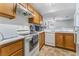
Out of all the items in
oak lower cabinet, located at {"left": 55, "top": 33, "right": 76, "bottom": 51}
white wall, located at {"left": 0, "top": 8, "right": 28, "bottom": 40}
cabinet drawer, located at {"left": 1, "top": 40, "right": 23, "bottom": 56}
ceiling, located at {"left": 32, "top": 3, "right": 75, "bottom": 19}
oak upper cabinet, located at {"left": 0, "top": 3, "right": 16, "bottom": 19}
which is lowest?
oak lower cabinet, located at {"left": 55, "top": 33, "right": 76, "bottom": 51}

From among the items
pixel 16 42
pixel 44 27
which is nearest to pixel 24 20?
pixel 16 42

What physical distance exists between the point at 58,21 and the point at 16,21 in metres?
3.46

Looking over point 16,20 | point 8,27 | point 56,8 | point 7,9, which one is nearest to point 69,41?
point 56,8

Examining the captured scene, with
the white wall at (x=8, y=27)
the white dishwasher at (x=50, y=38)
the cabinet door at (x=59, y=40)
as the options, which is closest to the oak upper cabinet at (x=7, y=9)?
the white wall at (x=8, y=27)

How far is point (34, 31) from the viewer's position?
11.5 ft

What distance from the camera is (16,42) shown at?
1.57 m

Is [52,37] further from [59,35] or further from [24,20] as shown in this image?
[24,20]

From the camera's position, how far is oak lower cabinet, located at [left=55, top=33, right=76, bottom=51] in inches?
139

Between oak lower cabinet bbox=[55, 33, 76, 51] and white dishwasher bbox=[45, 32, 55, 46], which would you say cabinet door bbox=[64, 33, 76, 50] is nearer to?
oak lower cabinet bbox=[55, 33, 76, 51]

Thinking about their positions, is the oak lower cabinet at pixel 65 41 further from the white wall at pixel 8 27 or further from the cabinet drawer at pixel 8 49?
the cabinet drawer at pixel 8 49

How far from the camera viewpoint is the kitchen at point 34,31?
5.37 feet

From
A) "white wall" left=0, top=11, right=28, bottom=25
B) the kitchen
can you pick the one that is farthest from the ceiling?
"white wall" left=0, top=11, right=28, bottom=25

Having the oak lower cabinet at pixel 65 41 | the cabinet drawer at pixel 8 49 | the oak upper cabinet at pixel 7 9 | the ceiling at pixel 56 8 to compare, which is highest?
the ceiling at pixel 56 8

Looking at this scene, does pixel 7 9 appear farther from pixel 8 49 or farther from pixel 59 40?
pixel 59 40
